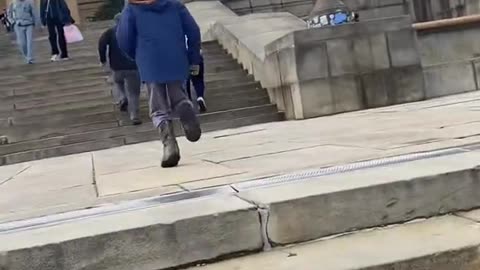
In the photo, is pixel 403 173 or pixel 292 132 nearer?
pixel 403 173

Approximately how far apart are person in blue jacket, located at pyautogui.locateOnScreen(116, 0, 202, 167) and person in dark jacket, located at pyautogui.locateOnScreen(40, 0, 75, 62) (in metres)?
10.0

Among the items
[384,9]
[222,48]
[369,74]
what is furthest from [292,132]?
[384,9]

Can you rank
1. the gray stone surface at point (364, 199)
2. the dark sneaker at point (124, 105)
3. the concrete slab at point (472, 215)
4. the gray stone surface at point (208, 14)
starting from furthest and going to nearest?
the gray stone surface at point (208, 14), the dark sneaker at point (124, 105), the concrete slab at point (472, 215), the gray stone surface at point (364, 199)

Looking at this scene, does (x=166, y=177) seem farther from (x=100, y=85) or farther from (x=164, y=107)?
(x=100, y=85)

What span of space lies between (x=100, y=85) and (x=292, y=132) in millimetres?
5943

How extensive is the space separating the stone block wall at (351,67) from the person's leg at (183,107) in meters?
4.45

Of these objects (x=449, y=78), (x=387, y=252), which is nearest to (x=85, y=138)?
(x=449, y=78)

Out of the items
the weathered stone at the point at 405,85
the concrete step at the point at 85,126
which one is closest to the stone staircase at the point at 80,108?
the concrete step at the point at 85,126

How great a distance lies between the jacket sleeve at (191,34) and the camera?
6.19m

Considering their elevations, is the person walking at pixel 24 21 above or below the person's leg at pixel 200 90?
above

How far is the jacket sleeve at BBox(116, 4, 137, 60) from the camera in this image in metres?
6.02

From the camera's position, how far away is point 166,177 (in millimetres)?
5656

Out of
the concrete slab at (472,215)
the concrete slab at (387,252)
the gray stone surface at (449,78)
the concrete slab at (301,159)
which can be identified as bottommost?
the gray stone surface at (449,78)

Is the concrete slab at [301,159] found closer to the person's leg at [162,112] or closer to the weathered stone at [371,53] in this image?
the person's leg at [162,112]
